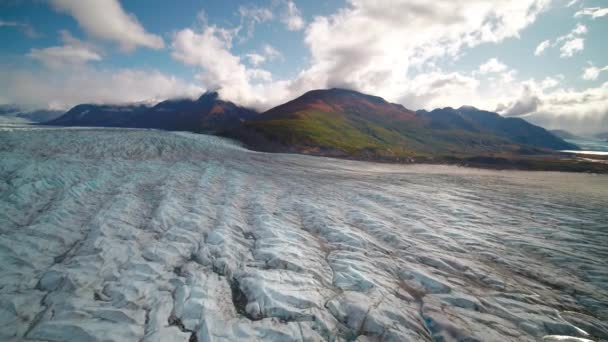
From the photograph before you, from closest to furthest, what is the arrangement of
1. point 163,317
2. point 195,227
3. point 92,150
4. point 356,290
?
1. point 163,317
2. point 356,290
3. point 195,227
4. point 92,150

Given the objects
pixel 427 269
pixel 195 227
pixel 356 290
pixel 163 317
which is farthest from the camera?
pixel 195 227

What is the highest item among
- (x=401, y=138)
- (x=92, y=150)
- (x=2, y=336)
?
(x=401, y=138)

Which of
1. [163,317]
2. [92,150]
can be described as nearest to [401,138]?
[92,150]

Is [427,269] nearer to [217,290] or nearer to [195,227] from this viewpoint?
[217,290]

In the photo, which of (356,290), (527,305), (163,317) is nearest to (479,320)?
(527,305)

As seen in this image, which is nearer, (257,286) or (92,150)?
(257,286)

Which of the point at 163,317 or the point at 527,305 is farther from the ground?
the point at 527,305

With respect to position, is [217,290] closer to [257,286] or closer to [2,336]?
[257,286]
